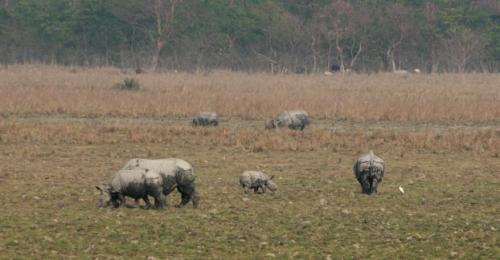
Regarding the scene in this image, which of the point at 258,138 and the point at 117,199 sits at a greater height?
the point at 258,138

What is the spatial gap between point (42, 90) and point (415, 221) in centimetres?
2688

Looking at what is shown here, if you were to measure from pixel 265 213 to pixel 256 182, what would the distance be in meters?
2.21

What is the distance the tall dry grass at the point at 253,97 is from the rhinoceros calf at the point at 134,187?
1737 cm

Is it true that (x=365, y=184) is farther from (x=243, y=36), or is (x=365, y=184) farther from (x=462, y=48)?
(x=243, y=36)

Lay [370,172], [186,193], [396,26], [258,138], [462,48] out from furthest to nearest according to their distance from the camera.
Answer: [396,26] < [462,48] < [258,138] < [370,172] < [186,193]

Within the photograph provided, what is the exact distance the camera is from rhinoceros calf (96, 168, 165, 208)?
49.5 ft

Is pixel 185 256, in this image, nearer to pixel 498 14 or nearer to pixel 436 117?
pixel 436 117

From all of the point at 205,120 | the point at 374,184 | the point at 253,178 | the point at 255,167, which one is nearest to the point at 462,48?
the point at 205,120

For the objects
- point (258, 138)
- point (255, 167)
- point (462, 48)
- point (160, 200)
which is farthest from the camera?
point (462, 48)

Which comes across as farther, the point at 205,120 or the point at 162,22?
the point at 162,22

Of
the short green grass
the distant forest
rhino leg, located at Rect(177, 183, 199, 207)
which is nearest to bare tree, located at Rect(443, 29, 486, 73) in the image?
the distant forest

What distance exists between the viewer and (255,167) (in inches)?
834

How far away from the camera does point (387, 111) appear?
33094 millimetres

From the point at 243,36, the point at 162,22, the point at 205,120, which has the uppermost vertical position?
the point at 162,22
